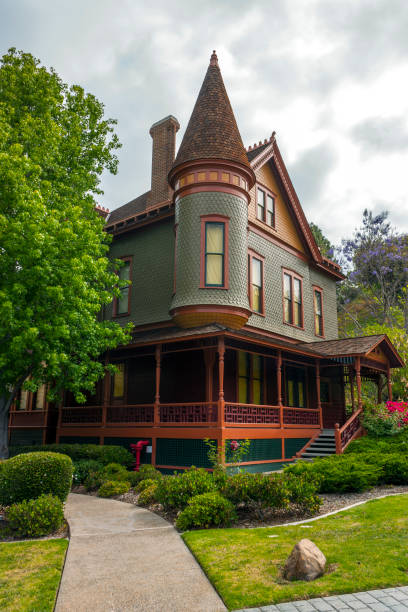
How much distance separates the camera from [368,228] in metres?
39.4

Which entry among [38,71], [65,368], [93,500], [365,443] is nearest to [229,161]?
[38,71]

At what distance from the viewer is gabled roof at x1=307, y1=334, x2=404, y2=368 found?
64.8ft

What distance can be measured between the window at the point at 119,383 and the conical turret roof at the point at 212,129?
8.94 m

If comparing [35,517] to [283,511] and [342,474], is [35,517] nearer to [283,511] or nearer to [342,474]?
[283,511]

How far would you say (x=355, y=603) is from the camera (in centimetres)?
512

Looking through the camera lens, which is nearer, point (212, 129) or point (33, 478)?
point (33, 478)

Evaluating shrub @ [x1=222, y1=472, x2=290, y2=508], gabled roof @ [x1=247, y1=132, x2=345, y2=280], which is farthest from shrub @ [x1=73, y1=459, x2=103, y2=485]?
gabled roof @ [x1=247, y1=132, x2=345, y2=280]

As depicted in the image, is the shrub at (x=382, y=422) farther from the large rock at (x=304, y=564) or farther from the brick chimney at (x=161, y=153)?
the large rock at (x=304, y=564)

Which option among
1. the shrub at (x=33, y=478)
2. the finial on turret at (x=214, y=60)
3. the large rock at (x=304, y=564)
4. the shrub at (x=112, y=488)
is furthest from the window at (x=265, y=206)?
the large rock at (x=304, y=564)

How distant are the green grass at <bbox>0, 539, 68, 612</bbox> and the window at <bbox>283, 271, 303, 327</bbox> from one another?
1645cm

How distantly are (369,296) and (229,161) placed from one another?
2804 cm

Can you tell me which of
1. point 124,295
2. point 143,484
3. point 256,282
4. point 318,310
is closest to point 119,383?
point 124,295

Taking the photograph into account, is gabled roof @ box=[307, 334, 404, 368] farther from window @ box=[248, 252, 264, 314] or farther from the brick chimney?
the brick chimney

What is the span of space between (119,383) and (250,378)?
584 centimetres
